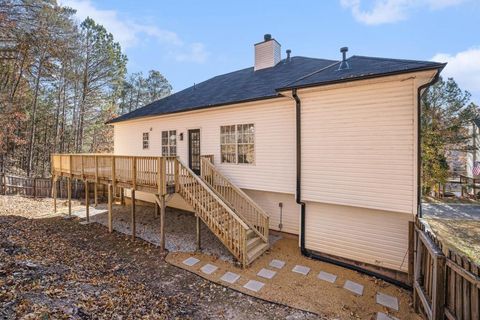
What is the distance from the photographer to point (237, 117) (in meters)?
8.44

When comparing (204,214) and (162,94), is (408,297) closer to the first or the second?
(204,214)

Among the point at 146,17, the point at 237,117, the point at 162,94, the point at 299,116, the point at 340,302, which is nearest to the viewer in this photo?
the point at 340,302

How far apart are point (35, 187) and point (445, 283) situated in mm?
19219

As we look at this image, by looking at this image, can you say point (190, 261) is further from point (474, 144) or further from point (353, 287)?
point (474, 144)

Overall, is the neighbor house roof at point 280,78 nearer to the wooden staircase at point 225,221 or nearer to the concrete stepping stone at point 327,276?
the wooden staircase at point 225,221

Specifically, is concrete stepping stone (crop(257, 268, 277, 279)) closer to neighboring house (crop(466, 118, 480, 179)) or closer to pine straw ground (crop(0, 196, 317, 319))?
pine straw ground (crop(0, 196, 317, 319))

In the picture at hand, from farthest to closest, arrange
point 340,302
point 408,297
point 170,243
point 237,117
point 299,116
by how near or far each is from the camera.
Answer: point 237,117, point 170,243, point 299,116, point 408,297, point 340,302

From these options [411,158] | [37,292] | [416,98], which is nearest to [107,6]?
[37,292]

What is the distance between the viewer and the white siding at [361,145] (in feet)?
17.5

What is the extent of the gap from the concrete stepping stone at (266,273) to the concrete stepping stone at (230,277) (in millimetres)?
590

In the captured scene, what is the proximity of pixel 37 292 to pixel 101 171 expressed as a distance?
19.7 feet

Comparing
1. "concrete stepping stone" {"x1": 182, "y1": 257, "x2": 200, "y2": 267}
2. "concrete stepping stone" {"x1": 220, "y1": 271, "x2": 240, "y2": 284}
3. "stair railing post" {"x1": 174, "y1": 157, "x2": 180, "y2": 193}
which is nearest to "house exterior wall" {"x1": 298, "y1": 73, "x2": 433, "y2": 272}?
"concrete stepping stone" {"x1": 220, "y1": 271, "x2": 240, "y2": 284}

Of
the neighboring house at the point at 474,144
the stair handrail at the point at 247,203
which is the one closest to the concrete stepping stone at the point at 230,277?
the stair handrail at the point at 247,203

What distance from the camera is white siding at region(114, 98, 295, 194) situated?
727 cm
